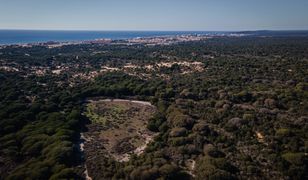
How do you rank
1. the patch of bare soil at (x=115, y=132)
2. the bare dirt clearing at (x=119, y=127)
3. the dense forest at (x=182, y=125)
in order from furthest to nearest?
the bare dirt clearing at (x=119, y=127)
the patch of bare soil at (x=115, y=132)
the dense forest at (x=182, y=125)

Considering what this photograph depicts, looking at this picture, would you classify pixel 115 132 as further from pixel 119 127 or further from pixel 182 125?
pixel 182 125

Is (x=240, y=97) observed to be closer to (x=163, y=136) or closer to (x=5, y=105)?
(x=163, y=136)

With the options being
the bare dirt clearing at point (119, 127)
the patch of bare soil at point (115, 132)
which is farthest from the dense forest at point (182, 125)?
the bare dirt clearing at point (119, 127)

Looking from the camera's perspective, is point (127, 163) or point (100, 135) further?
point (100, 135)

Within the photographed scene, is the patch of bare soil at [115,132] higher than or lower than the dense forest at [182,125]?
lower

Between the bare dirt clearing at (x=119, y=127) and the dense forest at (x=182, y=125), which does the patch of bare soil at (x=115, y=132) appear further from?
the dense forest at (x=182, y=125)

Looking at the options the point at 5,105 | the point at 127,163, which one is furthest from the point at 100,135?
the point at 5,105

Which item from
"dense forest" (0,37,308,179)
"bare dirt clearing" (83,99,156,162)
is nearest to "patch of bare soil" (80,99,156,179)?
"bare dirt clearing" (83,99,156,162)

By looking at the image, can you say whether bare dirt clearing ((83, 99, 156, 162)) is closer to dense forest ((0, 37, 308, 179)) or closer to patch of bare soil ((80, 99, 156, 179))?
patch of bare soil ((80, 99, 156, 179))

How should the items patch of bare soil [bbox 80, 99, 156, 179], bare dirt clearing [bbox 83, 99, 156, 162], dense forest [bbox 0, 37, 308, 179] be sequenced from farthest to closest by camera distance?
bare dirt clearing [bbox 83, 99, 156, 162] < patch of bare soil [bbox 80, 99, 156, 179] < dense forest [bbox 0, 37, 308, 179]
